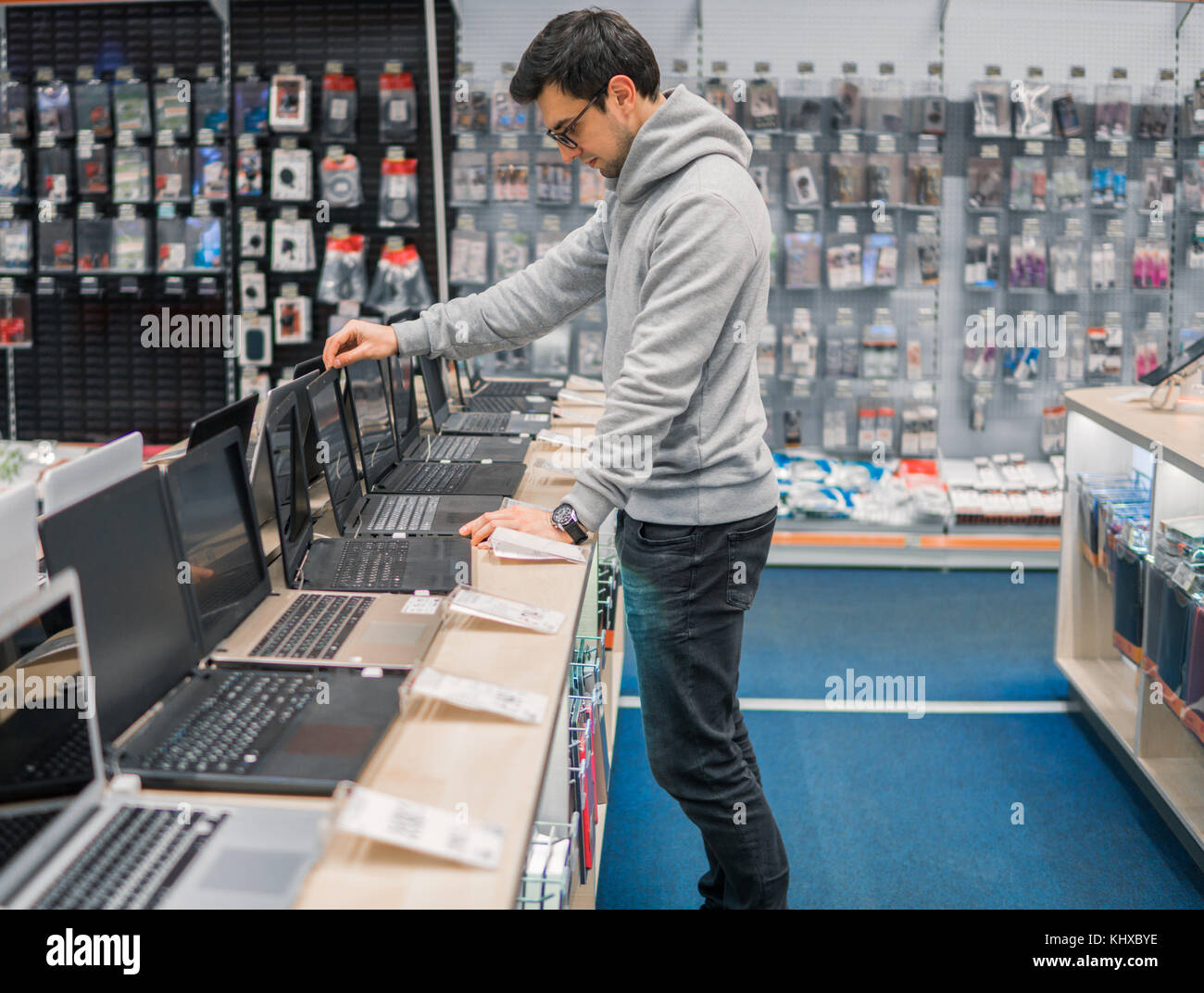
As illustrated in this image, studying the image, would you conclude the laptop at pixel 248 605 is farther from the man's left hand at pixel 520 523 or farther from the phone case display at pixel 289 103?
the phone case display at pixel 289 103

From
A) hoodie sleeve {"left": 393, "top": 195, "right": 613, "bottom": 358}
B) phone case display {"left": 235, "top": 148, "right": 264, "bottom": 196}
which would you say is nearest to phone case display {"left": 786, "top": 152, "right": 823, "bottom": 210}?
phone case display {"left": 235, "top": 148, "right": 264, "bottom": 196}

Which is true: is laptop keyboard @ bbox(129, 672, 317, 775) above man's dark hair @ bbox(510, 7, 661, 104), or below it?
below

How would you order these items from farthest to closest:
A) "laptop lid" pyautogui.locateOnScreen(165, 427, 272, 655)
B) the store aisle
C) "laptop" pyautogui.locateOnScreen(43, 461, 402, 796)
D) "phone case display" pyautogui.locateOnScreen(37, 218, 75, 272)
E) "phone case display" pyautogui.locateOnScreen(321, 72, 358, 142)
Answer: "phone case display" pyautogui.locateOnScreen(37, 218, 75, 272) < "phone case display" pyautogui.locateOnScreen(321, 72, 358, 142) < the store aisle < "laptop lid" pyautogui.locateOnScreen(165, 427, 272, 655) < "laptop" pyautogui.locateOnScreen(43, 461, 402, 796)

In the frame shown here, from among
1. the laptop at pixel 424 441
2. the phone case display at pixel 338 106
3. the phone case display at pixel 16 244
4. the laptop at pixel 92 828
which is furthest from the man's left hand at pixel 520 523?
the phone case display at pixel 16 244

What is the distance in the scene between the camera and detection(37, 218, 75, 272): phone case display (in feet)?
18.2

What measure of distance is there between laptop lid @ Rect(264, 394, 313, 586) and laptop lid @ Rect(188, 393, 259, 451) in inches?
2.9

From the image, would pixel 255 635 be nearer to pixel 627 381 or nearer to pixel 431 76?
pixel 627 381

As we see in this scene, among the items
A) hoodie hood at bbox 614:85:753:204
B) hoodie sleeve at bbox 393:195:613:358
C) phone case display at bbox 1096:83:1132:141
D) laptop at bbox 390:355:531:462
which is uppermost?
phone case display at bbox 1096:83:1132:141

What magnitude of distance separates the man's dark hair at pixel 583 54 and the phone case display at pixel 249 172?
3.91m

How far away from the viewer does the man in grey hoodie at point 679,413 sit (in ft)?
5.98

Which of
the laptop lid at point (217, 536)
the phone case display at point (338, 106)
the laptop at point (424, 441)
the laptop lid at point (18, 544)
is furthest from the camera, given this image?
the phone case display at point (338, 106)

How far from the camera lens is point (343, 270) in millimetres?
5449

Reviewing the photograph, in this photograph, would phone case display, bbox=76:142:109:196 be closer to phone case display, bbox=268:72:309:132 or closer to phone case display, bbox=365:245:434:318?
phone case display, bbox=268:72:309:132
